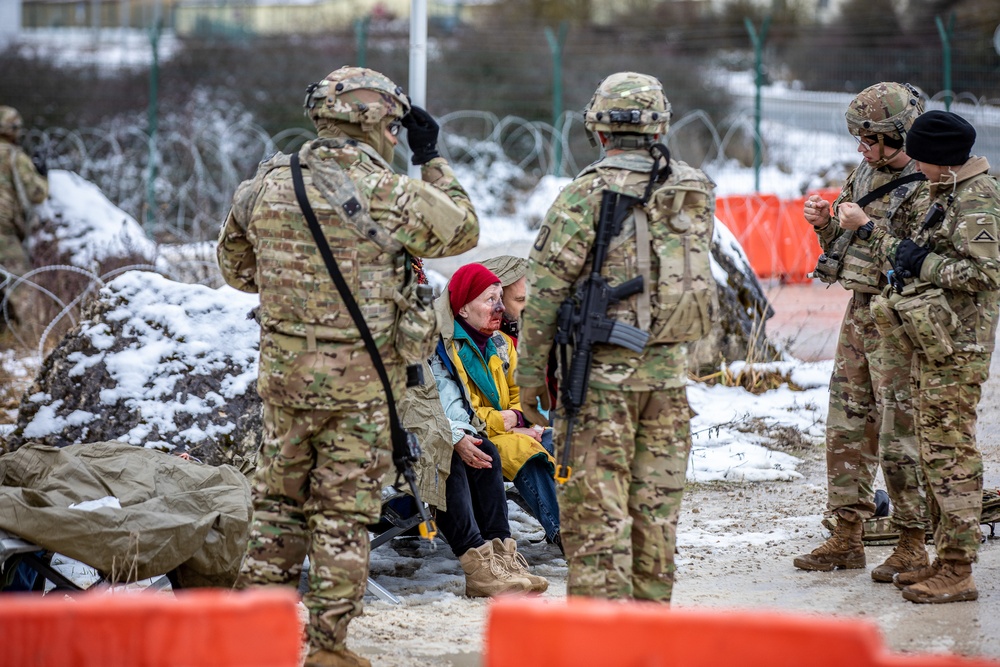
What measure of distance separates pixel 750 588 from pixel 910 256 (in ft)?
4.68

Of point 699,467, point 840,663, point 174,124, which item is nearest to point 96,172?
point 174,124

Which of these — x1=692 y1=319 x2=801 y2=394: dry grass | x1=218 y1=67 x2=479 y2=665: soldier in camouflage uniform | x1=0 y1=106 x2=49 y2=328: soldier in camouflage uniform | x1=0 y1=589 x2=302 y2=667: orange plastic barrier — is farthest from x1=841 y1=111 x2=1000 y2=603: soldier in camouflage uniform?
x1=0 y1=106 x2=49 y2=328: soldier in camouflage uniform

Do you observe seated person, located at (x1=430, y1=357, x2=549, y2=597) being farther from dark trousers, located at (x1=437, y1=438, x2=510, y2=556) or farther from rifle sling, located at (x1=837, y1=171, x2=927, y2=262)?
rifle sling, located at (x1=837, y1=171, x2=927, y2=262)

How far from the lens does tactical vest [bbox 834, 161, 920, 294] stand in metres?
4.44

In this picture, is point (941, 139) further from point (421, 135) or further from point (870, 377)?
point (421, 135)

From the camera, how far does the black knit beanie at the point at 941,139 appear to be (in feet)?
13.3

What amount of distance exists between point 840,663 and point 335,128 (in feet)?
7.52

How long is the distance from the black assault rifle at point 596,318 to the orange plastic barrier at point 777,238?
8.50 meters

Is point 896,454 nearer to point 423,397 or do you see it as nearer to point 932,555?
point 932,555

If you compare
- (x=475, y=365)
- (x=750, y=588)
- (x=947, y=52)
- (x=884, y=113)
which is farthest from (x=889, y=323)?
(x=947, y=52)

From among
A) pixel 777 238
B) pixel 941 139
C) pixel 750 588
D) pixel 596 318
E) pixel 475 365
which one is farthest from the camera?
pixel 777 238

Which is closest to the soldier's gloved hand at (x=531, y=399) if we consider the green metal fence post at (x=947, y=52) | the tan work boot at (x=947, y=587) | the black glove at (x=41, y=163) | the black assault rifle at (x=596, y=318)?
the black assault rifle at (x=596, y=318)

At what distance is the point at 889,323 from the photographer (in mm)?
4277

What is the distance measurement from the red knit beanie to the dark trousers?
2.00 ft
